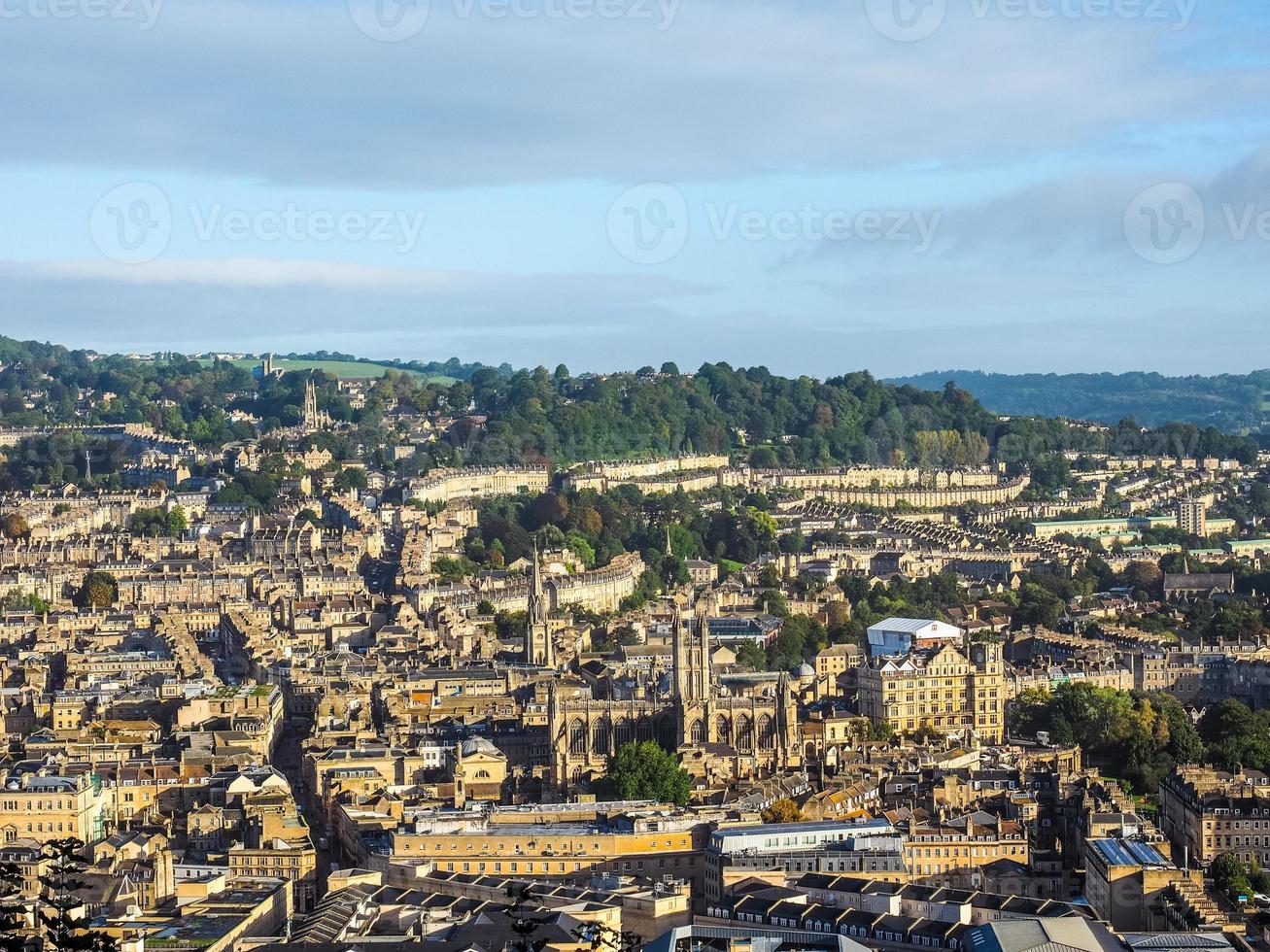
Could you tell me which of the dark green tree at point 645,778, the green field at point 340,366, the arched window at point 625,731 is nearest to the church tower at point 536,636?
the arched window at point 625,731

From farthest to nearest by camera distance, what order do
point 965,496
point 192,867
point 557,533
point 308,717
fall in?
point 965,496, point 557,533, point 308,717, point 192,867

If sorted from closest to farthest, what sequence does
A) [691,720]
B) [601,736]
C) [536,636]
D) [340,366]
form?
1. [601,736]
2. [691,720]
3. [536,636]
4. [340,366]

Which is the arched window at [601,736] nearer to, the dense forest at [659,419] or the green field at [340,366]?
the dense forest at [659,419]

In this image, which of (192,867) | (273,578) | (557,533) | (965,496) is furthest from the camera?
(965,496)

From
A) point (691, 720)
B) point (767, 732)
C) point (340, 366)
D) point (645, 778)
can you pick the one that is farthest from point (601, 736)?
point (340, 366)

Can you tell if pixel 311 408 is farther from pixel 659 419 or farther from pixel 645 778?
pixel 645 778

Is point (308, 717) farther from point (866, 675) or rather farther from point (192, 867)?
point (192, 867)

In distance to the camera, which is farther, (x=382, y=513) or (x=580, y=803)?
(x=382, y=513)

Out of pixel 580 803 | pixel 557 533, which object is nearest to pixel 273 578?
pixel 557 533
